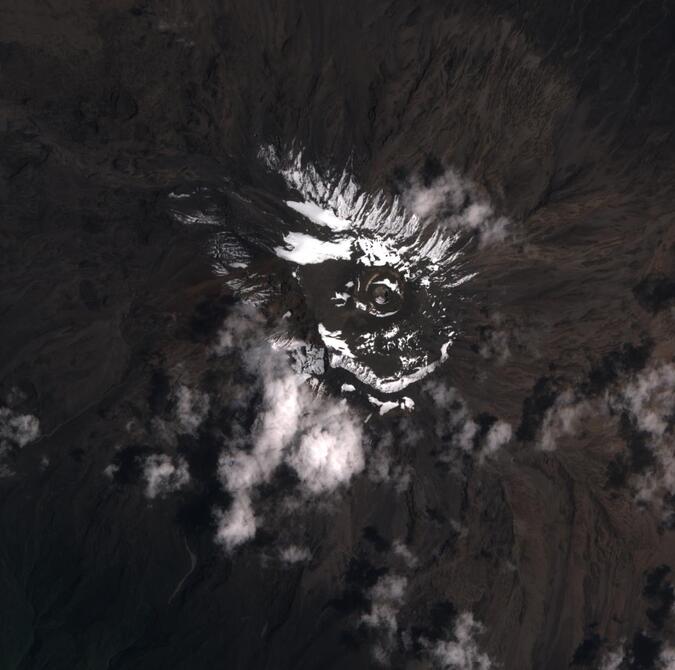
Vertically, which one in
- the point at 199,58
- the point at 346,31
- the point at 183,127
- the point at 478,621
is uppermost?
the point at 346,31

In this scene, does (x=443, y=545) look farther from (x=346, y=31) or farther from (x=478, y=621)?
(x=346, y=31)

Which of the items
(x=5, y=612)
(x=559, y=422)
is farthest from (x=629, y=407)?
(x=5, y=612)

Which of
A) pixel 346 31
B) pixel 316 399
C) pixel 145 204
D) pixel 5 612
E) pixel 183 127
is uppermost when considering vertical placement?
pixel 346 31

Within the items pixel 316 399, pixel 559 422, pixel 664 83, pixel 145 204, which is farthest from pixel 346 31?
pixel 559 422

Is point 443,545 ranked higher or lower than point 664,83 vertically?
lower

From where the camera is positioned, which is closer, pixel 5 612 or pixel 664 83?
pixel 664 83

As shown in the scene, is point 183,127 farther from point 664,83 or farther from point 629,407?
point 629,407
